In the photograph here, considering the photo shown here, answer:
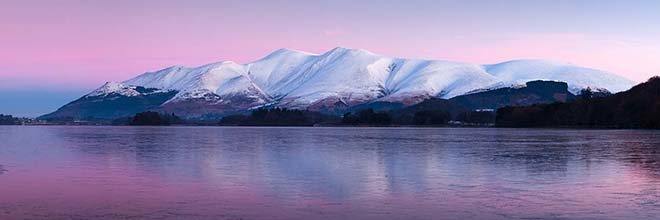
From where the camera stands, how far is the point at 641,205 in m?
20.5

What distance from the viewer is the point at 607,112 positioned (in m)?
158

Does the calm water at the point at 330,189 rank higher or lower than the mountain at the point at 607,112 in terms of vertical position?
lower

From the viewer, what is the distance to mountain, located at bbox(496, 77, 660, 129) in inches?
5561

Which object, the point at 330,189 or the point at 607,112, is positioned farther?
the point at 607,112

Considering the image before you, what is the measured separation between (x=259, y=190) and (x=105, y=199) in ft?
16.1

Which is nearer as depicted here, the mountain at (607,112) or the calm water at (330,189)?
the calm water at (330,189)

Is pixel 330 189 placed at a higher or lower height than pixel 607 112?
lower

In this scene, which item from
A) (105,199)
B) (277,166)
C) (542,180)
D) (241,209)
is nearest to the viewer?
(241,209)

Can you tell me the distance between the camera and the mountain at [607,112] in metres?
141

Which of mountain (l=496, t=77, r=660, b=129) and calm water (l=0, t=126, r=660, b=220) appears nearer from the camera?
calm water (l=0, t=126, r=660, b=220)

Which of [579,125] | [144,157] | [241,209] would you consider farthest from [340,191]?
[579,125]

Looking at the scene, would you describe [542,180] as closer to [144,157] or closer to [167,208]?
[167,208]

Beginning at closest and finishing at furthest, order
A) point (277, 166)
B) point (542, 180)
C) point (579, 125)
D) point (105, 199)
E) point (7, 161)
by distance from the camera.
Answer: point (105, 199), point (542, 180), point (277, 166), point (7, 161), point (579, 125)

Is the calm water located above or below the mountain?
below
